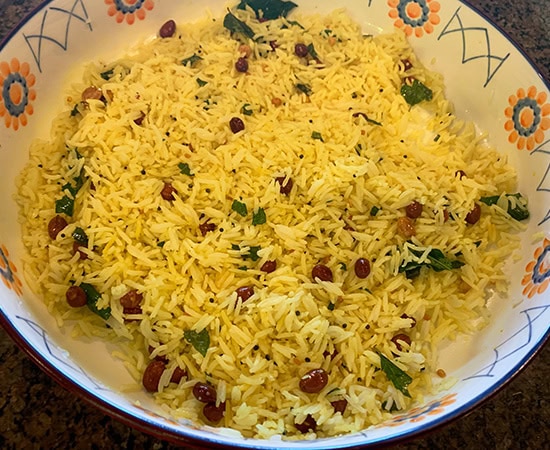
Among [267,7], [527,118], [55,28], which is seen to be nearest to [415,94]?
[527,118]

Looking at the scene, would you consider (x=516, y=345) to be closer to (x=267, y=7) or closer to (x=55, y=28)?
(x=267, y=7)

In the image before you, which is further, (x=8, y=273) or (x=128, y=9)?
(x=128, y=9)

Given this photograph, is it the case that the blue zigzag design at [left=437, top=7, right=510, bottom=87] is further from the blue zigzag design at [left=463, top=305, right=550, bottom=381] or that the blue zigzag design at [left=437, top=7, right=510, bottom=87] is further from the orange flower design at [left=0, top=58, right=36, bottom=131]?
the orange flower design at [left=0, top=58, right=36, bottom=131]

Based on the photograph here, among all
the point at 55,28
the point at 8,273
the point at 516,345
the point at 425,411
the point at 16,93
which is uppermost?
the point at 516,345

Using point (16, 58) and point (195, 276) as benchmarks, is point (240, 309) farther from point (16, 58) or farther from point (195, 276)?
point (16, 58)

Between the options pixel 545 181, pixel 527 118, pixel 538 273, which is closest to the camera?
pixel 538 273

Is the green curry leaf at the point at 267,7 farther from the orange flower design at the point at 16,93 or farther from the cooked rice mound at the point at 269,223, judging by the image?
the orange flower design at the point at 16,93
